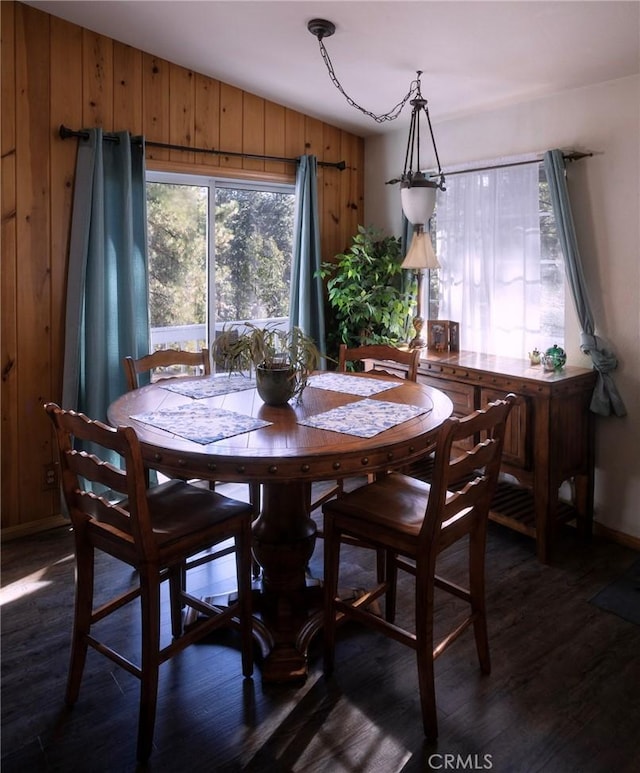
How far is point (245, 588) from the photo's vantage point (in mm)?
1985

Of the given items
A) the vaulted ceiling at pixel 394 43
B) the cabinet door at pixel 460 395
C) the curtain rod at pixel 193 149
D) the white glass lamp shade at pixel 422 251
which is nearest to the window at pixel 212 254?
the curtain rod at pixel 193 149

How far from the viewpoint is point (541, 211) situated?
129 inches

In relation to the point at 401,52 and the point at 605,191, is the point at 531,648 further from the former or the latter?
the point at 401,52

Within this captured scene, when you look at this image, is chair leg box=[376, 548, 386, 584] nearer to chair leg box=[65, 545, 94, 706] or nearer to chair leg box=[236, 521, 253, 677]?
chair leg box=[236, 521, 253, 677]

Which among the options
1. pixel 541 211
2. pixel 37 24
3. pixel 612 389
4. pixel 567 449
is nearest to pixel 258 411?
pixel 567 449

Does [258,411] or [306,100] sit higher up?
[306,100]

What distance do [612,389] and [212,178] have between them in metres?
2.57

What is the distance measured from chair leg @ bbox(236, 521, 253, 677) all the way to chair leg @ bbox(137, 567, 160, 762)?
33 centimetres

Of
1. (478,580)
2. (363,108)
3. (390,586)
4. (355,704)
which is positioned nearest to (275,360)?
(390,586)

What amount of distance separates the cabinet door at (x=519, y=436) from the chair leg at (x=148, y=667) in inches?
76.1

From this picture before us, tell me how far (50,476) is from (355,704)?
2.09 meters

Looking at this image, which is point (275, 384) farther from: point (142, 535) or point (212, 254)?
point (212, 254)

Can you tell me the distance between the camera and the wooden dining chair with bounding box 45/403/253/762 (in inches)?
65.6

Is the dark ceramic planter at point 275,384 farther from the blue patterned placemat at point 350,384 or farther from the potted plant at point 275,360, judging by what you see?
the blue patterned placemat at point 350,384
